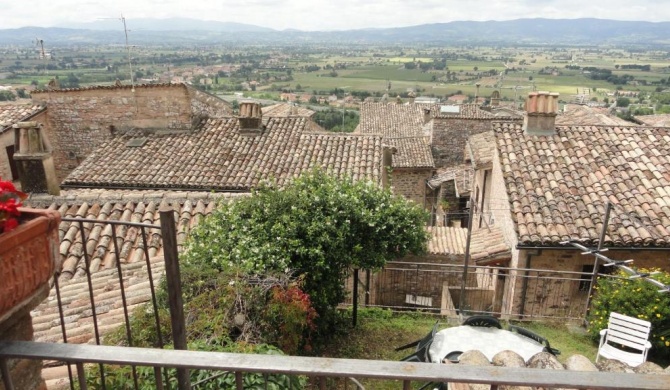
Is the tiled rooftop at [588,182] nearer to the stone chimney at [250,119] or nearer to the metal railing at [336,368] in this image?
the stone chimney at [250,119]

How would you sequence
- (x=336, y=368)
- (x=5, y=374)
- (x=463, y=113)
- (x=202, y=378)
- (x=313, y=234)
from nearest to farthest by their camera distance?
(x=336, y=368) < (x=5, y=374) < (x=202, y=378) < (x=313, y=234) < (x=463, y=113)

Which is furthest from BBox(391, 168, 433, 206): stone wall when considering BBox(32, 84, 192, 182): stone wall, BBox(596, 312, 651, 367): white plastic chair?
BBox(596, 312, 651, 367): white plastic chair

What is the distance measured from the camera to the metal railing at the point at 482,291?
10883 millimetres

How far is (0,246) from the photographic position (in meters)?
1.71

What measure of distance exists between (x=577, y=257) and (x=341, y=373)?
10.7 meters

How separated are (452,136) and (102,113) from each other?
21305 mm

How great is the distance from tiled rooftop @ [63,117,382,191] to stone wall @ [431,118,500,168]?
15.8m

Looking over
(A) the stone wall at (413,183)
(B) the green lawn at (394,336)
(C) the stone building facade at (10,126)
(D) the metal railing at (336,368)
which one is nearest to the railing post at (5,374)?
(D) the metal railing at (336,368)

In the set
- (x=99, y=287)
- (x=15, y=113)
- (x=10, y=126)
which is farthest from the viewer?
(x=15, y=113)

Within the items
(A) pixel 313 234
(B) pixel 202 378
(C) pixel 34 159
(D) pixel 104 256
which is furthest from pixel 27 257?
(C) pixel 34 159

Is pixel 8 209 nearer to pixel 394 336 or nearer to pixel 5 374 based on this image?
pixel 5 374

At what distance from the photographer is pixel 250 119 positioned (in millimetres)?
16656

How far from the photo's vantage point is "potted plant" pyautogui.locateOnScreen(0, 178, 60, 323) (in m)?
1.76

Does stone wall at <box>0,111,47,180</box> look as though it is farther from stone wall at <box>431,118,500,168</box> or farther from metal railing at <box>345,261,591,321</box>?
stone wall at <box>431,118,500,168</box>
